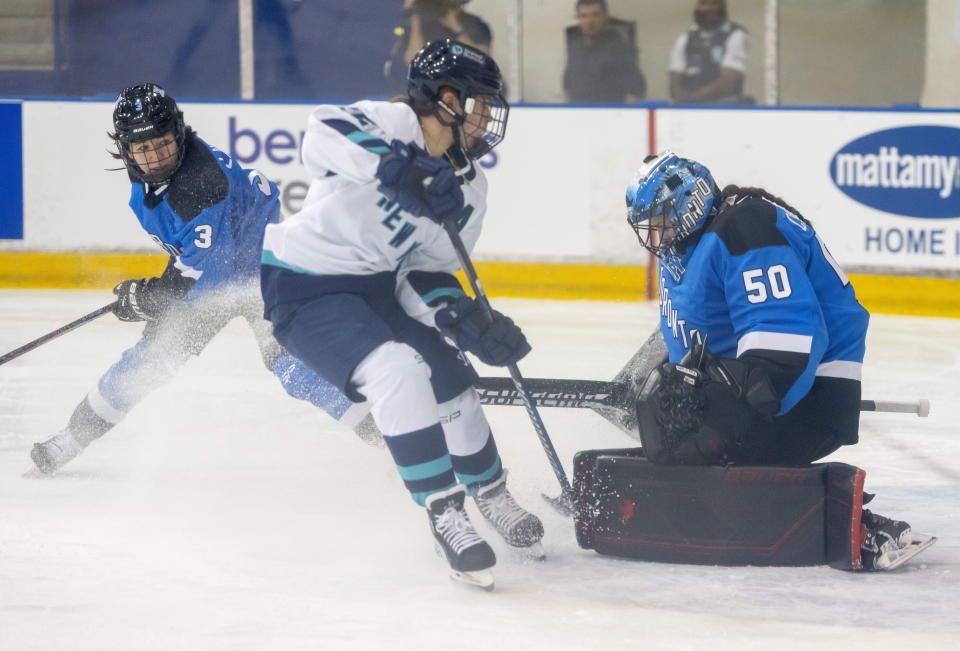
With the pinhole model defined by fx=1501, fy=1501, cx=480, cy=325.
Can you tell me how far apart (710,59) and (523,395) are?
15.0 feet

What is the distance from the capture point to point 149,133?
11.3 feet

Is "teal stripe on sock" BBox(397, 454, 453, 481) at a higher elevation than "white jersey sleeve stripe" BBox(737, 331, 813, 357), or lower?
lower

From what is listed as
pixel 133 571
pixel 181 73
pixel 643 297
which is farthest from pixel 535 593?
pixel 181 73

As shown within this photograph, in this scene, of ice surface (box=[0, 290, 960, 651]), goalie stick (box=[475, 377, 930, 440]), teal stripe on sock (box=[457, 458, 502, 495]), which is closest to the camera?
ice surface (box=[0, 290, 960, 651])

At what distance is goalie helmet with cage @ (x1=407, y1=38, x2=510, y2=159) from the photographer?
274cm

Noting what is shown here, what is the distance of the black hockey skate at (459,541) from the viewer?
8.68 feet

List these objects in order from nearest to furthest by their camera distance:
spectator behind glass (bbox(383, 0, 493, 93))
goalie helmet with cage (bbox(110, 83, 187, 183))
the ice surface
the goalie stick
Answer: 1. the ice surface
2. the goalie stick
3. goalie helmet with cage (bbox(110, 83, 187, 183))
4. spectator behind glass (bbox(383, 0, 493, 93))

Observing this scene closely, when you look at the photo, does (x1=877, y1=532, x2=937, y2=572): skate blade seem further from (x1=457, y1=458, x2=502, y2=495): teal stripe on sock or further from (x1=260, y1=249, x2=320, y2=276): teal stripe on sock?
(x1=260, y1=249, x2=320, y2=276): teal stripe on sock

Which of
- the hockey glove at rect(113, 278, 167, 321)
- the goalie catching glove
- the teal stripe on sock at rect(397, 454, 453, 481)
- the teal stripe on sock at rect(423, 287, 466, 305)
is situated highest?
the teal stripe on sock at rect(423, 287, 466, 305)

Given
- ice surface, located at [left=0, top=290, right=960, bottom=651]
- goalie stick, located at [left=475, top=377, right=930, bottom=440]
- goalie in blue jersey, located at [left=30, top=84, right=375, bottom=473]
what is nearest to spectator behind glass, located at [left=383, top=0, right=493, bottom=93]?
ice surface, located at [left=0, top=290, right=960, bottom=651]

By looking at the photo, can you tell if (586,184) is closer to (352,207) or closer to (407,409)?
(352,207)

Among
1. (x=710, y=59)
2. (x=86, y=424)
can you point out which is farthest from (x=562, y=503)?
(x=710, y=59)

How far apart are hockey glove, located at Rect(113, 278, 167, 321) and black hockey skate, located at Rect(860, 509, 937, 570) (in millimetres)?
1725

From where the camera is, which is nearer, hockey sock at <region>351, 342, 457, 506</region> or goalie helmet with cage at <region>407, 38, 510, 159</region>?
hockey sock at <region>351, 342, 457, 506</region>
